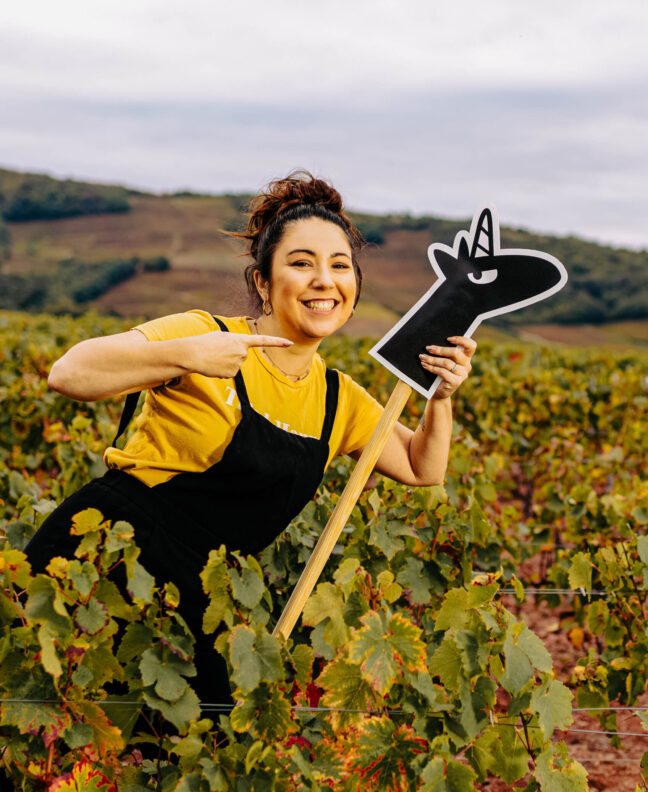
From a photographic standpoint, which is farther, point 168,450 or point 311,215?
point 311,215

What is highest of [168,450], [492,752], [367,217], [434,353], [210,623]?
[367,217]

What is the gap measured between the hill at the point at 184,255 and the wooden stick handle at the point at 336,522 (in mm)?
51982

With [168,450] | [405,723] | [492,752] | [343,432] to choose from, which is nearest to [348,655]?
[405,723]

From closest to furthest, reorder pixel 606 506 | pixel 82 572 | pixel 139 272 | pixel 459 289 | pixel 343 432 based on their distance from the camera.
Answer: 1. pixel 82 572
2. pixel 459 289
3. pixel 343 432
4. pixel 606 506
5. pixel 139 272

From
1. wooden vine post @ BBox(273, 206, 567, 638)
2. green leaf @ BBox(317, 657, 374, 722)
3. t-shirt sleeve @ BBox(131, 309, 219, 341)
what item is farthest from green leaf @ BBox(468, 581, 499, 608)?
t-shirt sleeve @ BBox(131, 309, 219, 341)

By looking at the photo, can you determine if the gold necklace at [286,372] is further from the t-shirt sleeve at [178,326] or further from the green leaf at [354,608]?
the green leaf at [354,608]

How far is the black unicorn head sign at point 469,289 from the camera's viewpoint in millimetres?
2191

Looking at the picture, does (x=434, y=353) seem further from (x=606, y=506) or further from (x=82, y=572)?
(x=606, y=506)

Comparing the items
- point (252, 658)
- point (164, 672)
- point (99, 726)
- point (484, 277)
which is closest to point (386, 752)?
point (252, 658)

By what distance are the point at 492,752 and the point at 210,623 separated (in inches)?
29.0

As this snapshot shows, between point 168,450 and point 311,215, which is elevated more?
point 311,215

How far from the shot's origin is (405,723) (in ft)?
6.15

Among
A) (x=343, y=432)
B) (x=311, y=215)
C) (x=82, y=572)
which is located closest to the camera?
(x=82, y=572)

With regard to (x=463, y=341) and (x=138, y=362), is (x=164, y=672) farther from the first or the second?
(x=463, y=341)
